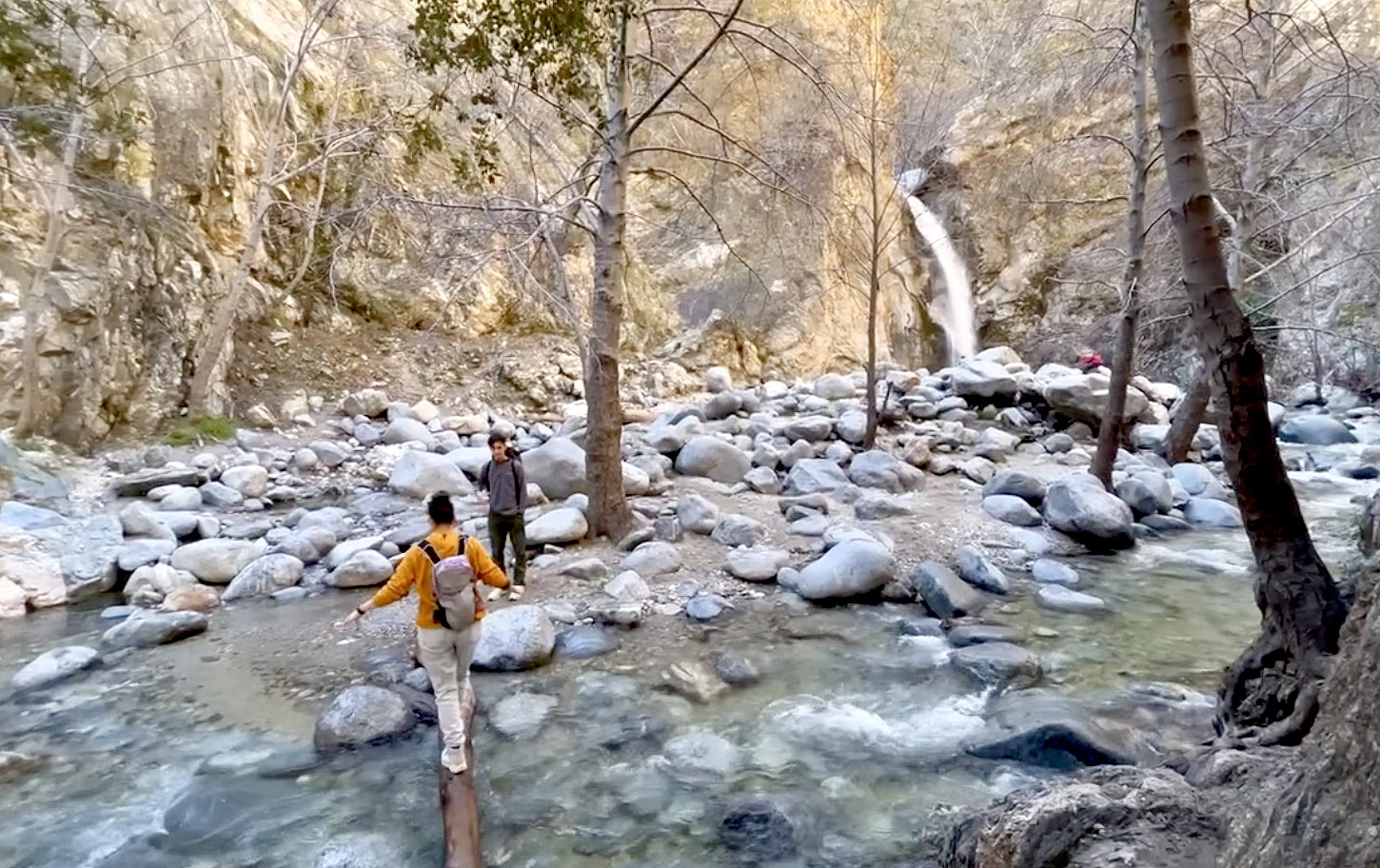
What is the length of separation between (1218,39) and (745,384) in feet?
34.7

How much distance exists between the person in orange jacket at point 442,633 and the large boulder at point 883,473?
6.21 m

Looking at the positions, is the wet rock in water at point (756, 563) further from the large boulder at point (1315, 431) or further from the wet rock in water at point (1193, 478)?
the large boulder at point (1315, 431)

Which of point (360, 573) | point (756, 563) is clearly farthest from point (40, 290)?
point (756, 563)

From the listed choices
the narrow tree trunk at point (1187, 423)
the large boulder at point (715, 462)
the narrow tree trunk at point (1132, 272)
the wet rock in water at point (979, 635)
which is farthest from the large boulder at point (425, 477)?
the narrow tree trunk at point (1187, 423)

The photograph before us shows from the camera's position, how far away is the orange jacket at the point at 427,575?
12.1 ft

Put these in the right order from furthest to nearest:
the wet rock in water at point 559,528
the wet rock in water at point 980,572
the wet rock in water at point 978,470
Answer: the wet rock in water at point 978,470 < the wet rock in water at point 559,528 < the wet rock in water at point 980,572

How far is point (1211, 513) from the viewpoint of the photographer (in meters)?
8.55

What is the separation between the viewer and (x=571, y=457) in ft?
28.5

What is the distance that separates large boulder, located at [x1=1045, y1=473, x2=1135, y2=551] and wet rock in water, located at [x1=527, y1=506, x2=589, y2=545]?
4.72 m

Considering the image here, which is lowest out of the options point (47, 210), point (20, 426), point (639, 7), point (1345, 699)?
point (1345, 699)

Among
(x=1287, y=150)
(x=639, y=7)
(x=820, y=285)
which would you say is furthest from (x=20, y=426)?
(x=1287, y=150)

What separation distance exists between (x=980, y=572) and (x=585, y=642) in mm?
3419

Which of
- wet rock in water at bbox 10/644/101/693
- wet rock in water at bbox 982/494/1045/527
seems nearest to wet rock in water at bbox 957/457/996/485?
wet rock in water at bbox 982/494/1045/527

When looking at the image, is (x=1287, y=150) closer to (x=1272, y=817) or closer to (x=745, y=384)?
(x=745, y=384)
